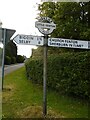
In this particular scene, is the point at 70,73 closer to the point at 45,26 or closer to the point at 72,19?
the point at 45,26

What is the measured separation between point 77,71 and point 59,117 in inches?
120

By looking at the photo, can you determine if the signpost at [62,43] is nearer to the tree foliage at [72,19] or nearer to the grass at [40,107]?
the grass at [40,107]

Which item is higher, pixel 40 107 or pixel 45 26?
pixel 45 26

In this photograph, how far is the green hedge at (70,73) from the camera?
10.2 meters

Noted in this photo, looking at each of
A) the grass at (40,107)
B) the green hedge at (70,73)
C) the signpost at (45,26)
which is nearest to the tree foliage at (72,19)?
the green hedge at (70,73)

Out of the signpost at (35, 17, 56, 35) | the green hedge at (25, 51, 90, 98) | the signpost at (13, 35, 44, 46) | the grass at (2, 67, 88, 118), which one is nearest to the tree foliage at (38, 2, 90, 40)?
the green hedge at (25, 51, 90, 98)

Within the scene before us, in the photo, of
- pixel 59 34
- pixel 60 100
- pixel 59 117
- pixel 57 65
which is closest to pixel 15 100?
pixel 60 100

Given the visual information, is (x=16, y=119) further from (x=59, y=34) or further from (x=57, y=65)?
(x=59, y=34)

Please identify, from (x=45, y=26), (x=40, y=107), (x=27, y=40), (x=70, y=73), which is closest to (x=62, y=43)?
(x=45, y=26)

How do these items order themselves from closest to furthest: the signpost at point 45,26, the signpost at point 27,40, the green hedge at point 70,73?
the signpost at point 27,40, the signpost at point 45,26, the green hedge at point 70,73

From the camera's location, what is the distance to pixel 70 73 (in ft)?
35.7

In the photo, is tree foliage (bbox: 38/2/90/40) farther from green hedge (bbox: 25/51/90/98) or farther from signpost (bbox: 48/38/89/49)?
signpost (bbox: 48/38/89/49)

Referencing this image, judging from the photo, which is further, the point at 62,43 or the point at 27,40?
the point at 62,43

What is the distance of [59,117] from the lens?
774cm
